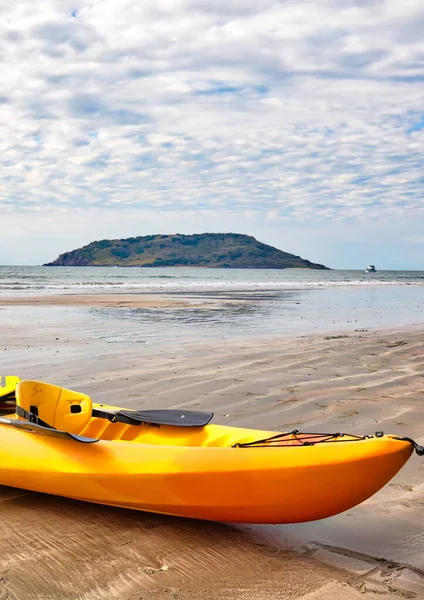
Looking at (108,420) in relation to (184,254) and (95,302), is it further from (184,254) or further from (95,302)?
(184,254)

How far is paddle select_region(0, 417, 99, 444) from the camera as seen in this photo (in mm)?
3623

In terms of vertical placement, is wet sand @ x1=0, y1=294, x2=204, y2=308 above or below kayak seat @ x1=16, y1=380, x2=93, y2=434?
above

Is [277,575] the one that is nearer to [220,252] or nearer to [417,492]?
[417,492]

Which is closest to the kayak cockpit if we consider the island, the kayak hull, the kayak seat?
the kayak seat

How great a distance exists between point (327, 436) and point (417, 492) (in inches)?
38.5

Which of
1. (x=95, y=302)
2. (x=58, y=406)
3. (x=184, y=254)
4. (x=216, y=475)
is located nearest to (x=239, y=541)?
(x=216, y=475)

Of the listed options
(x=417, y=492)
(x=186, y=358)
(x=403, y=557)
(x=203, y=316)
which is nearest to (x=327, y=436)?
(x=403, y=557)

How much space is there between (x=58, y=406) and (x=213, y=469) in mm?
1710

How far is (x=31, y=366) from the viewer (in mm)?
8008

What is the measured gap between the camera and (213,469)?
3.23 metres

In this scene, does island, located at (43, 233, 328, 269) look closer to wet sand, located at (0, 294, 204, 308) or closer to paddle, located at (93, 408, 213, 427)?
wet sand, located at (0, 294, 204, 308)

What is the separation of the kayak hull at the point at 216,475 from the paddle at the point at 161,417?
21.7 inches

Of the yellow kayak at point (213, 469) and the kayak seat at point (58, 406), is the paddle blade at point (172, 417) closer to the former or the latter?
the yellow kayak at point (213, 469)

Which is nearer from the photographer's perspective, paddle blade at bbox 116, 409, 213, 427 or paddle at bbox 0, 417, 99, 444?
paddle at bbox 0, 417, 99, 444
